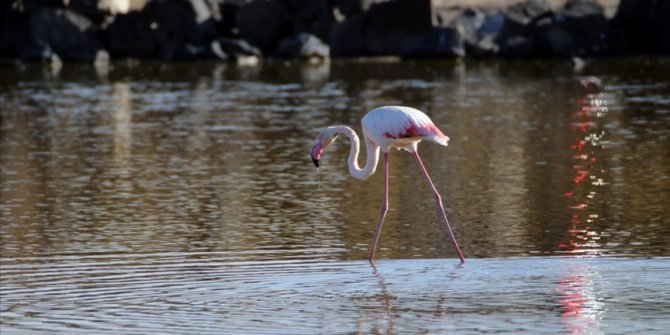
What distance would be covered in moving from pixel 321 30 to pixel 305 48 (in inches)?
114

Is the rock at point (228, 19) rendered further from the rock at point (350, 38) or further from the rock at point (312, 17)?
the rock at point (350, 38)

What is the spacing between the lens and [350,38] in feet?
161

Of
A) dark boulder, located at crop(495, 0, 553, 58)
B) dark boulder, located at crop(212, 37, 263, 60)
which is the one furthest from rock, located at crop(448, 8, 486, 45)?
dark boulder, located at crop(212, 37, 263, 60)

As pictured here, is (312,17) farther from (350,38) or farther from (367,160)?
(367,160)

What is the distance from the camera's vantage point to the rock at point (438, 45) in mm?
46438

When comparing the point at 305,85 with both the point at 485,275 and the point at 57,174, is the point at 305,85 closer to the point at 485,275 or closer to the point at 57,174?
the point at 57,174

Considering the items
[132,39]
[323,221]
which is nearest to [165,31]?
[132,39]

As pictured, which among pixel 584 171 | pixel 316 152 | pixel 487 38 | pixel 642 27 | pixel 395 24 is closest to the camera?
pixel 316 152

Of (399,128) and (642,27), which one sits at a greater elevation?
(399,128)

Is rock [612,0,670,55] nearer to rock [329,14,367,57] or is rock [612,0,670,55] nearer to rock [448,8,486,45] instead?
rock [448,8,486,45]

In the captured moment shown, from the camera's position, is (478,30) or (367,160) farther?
(478,30)

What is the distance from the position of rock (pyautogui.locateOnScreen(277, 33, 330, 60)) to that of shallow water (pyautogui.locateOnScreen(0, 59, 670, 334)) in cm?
1857

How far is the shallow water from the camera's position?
10.0 metres

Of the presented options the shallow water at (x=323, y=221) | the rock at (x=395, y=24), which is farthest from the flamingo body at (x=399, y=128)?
the rock at (x=395, y=24)
